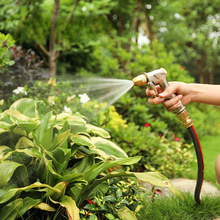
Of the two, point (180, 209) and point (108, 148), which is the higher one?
point (108, 148)

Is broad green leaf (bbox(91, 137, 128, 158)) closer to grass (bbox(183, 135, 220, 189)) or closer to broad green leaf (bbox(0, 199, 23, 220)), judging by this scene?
broad green leaf (bbox(0, 199, 23, 220))

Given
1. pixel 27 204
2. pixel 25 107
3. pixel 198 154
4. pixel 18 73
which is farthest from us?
pixel 18 73

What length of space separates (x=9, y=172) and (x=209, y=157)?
2.88 metres

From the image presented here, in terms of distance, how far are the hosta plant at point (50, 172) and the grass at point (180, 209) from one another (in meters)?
0.23

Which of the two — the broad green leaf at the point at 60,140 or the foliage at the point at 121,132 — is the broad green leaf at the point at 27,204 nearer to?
the broad green leaf at the point at 60,140

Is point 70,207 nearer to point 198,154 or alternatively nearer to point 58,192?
point 58,192

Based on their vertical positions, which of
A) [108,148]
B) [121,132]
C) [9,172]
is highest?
[9,172]

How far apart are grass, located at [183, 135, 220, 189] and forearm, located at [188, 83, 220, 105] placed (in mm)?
1212

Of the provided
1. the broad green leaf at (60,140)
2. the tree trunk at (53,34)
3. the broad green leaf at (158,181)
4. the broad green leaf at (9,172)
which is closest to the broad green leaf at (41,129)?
the broad green leaf at (60,140)

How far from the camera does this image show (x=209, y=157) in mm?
3693

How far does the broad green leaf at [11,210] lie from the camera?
1.52m

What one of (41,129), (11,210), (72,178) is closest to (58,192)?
(72,178)

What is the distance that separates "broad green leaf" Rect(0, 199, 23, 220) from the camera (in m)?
1.52

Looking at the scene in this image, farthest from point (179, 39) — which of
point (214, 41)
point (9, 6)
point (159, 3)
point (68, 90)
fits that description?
point (68, 90)
